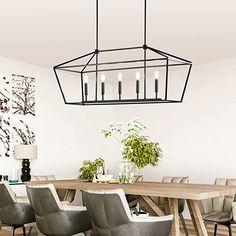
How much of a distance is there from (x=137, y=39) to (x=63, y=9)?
1.32m

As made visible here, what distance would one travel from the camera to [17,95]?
7.01 m

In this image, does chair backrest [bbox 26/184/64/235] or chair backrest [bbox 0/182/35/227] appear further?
chair backrest [bbox 0/182/35/227]

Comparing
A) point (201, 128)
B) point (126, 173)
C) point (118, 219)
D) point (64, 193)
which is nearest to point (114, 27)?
point (126, 173)

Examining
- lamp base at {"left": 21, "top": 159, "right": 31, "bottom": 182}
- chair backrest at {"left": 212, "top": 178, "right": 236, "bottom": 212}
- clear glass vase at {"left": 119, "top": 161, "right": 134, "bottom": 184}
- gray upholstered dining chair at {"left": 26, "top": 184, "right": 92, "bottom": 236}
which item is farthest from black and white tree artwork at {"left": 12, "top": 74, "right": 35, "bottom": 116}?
chair backrest at {"left": 212, "top": 178, "right": 236, "bottom": 212}

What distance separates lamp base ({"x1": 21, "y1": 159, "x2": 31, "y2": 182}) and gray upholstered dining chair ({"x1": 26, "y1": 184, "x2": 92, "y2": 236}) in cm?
262

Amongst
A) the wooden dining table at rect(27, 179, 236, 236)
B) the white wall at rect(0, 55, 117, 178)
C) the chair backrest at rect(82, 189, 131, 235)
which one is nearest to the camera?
the chair backrest at rect(82, 189, 131, 235)

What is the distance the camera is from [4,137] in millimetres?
6750

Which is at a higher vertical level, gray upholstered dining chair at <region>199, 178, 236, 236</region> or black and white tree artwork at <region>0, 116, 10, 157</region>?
black and white tree artwork at <region>0, 116, 10, 157</region>

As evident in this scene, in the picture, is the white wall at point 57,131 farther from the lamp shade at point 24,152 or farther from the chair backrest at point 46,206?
the chair backrest at point 46,206

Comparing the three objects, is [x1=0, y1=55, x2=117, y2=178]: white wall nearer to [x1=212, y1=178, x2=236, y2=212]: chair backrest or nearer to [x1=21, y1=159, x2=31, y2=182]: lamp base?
[x1=21, y1=159, x2=31, y2=182]: lamp base

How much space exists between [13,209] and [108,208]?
1382 millimetres

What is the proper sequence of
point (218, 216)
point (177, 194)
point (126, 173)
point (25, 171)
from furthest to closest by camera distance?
1. point (25, 171)
2. point (126, 173)
3. point (218, 216)
4. point (177, 194)

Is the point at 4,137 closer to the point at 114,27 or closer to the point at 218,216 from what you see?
the point at 114,27

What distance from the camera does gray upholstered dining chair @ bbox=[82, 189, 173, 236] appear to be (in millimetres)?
3432
